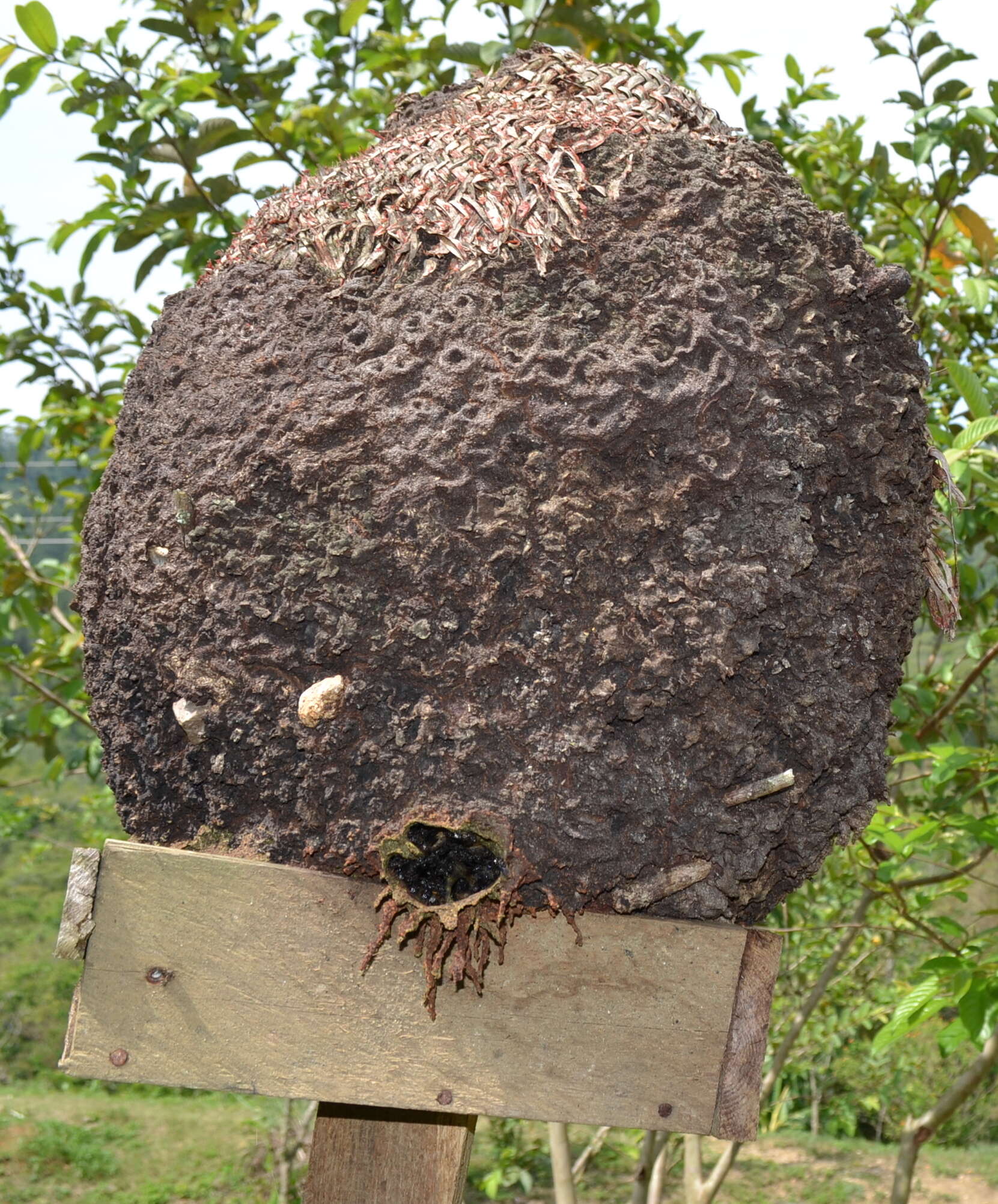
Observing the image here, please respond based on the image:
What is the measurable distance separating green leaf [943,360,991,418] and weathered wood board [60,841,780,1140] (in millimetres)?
1353

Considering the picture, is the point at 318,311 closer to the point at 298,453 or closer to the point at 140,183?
the point at 298,453

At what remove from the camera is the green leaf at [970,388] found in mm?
→ 2080

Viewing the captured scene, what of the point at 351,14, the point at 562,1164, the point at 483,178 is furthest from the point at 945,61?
the point at 562,1164

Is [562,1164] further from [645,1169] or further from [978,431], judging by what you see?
[978,431]

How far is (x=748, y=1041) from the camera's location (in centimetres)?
125

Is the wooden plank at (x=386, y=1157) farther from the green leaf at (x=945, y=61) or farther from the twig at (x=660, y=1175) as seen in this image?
the green leaf at (x=945, y=61)

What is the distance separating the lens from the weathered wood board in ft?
3.89

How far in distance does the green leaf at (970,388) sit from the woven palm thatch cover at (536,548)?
0.82 m

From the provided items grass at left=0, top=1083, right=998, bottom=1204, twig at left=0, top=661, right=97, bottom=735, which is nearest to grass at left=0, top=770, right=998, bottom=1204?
grass at left=0, top=1083, right=998, bottom=1204

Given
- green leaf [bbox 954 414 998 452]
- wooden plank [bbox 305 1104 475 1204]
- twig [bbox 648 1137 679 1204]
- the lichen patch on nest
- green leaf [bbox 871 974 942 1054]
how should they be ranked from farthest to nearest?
twig [bbox 648 1137 679 1204] < green leaf [bbox 954 414 998 452] < green leaf [bbox 871 974 942 1054] < wooden plank [bbox 305 1104 475 1204] < the lichen patch on nest

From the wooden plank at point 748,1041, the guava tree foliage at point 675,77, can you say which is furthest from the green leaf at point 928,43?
the wooden plank at point 748,1041

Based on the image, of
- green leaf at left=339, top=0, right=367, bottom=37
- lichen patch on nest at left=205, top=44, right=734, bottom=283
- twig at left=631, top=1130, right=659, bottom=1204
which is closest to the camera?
lichen patch on nest at left=205, top=44, right=734, bottom=283

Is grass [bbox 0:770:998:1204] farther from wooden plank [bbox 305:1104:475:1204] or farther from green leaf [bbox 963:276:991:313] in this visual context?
green leaf [bbox 963:276:991:313]

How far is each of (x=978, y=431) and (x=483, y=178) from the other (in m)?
1.14
